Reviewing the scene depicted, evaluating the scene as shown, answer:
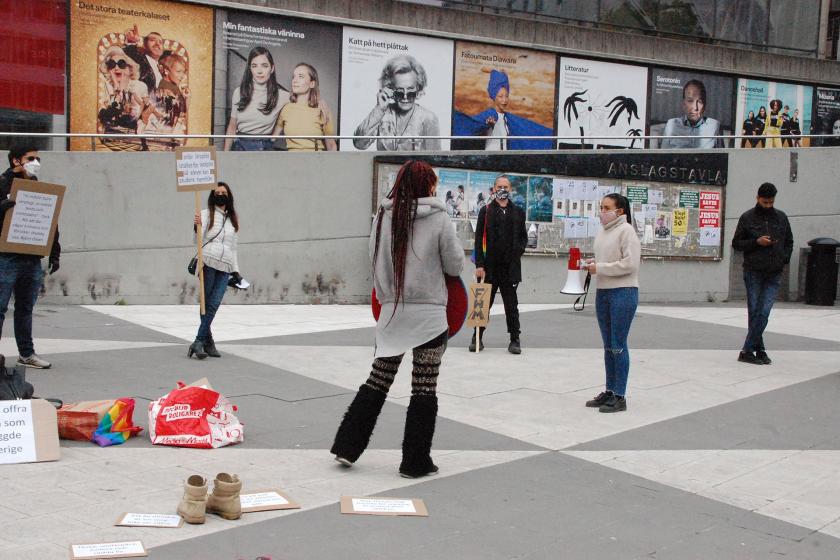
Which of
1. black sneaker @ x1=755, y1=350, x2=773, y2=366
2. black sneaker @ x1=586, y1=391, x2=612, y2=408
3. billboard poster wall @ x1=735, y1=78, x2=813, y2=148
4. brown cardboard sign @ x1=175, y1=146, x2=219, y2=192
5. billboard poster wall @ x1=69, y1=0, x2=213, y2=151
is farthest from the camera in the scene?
billboard poster wall @ x1=735, y1=78, x2=813, y2=148

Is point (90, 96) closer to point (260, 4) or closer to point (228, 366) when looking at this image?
point (260, 4)

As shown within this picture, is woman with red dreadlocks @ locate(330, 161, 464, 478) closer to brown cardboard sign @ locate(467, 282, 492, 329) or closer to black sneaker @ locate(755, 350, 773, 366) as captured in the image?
brown cardboard sign @ locate(467, 282, 492, 329)

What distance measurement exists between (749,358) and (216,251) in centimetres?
560

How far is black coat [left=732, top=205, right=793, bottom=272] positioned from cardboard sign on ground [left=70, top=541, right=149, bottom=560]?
7861mm

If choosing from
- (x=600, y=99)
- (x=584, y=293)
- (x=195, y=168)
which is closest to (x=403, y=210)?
(x=195, y=168)

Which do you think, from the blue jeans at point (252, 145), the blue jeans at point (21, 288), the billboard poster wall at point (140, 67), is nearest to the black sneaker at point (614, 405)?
the blue jeans at point (21, 288)

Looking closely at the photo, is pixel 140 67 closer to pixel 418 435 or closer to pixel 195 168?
pixel 195 168

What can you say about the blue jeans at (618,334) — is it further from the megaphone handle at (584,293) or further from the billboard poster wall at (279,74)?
the billboard poster wall at (279,74)

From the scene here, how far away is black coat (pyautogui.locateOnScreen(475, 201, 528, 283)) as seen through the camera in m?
11.3

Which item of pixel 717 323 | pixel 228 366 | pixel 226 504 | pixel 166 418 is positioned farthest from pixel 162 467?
pixel 717 323

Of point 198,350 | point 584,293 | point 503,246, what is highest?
point 503,246

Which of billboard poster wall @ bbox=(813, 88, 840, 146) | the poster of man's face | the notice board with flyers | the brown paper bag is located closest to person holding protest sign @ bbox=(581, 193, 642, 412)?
the brown paper bag

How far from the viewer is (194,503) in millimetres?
5078

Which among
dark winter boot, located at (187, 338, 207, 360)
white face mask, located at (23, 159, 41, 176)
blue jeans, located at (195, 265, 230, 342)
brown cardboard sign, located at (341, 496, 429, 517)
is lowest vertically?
brown cardboard sign, located at (341, 496, 429, 517)
